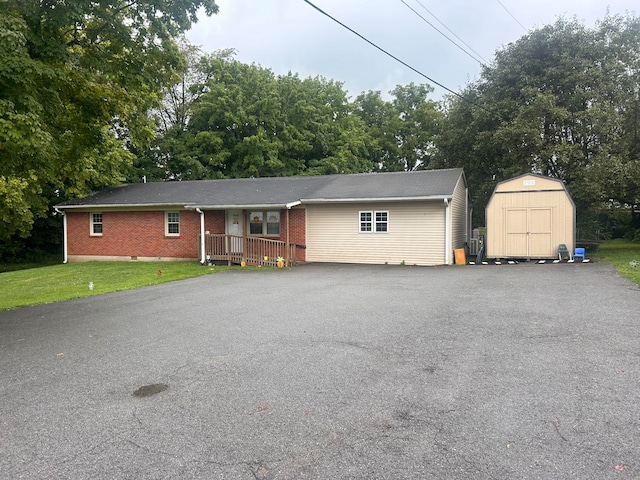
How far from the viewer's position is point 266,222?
1870 centimetres

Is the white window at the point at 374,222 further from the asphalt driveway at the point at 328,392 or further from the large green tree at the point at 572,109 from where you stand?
the asphalt driveway at the point at 328,392

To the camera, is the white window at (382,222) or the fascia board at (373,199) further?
the white window at (382,222)

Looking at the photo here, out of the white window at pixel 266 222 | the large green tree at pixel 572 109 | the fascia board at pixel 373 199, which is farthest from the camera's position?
the large green tree at pixel 572 109

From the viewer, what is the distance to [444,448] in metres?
2.97

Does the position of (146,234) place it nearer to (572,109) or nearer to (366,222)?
(366,222)

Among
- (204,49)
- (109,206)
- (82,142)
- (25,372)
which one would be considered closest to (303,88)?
(204,49)

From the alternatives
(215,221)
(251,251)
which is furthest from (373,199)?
(215,221)

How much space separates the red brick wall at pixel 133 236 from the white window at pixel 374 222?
24.3ft

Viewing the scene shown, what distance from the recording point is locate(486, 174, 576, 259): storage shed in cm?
1584

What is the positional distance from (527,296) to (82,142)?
1042 cm

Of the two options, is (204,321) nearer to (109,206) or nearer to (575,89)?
(109,206)

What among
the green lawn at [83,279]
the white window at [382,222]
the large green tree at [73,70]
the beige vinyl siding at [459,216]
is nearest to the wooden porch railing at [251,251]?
the green lawn at [83,279]

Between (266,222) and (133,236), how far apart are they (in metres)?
6.66

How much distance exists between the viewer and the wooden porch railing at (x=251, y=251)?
16922 mm
